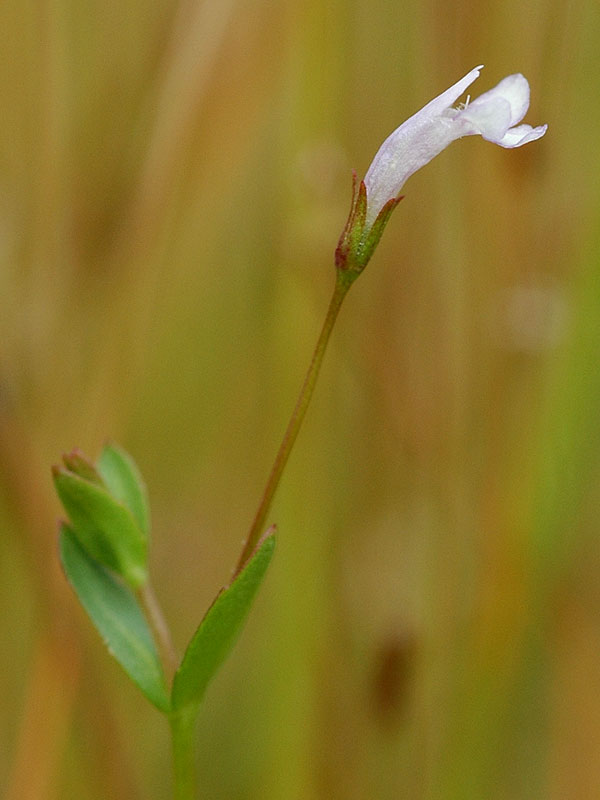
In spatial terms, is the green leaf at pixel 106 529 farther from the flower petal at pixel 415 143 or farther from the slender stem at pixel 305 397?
the flower petal at pixel 415 143

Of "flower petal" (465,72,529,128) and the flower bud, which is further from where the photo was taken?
the flower bud

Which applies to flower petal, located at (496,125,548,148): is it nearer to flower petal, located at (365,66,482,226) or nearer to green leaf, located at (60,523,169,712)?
flower petal, located at (365,66,482,226)

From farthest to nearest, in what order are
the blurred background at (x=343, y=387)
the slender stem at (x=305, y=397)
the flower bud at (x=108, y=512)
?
the blurred background at (x=343, y=387), the flower bud at (x=108, y=512), the slender stem at (x=305, y=397)

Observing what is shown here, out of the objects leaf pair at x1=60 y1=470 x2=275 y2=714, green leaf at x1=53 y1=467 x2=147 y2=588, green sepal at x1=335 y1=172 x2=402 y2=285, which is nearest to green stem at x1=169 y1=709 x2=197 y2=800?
leaf pair at x1=60 y1=470 x2=275 y2=714

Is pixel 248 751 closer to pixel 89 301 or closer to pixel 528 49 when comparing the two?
pixel 89 301

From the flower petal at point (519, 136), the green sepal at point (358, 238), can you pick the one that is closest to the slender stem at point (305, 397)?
the green sepal at point (358, 238)
